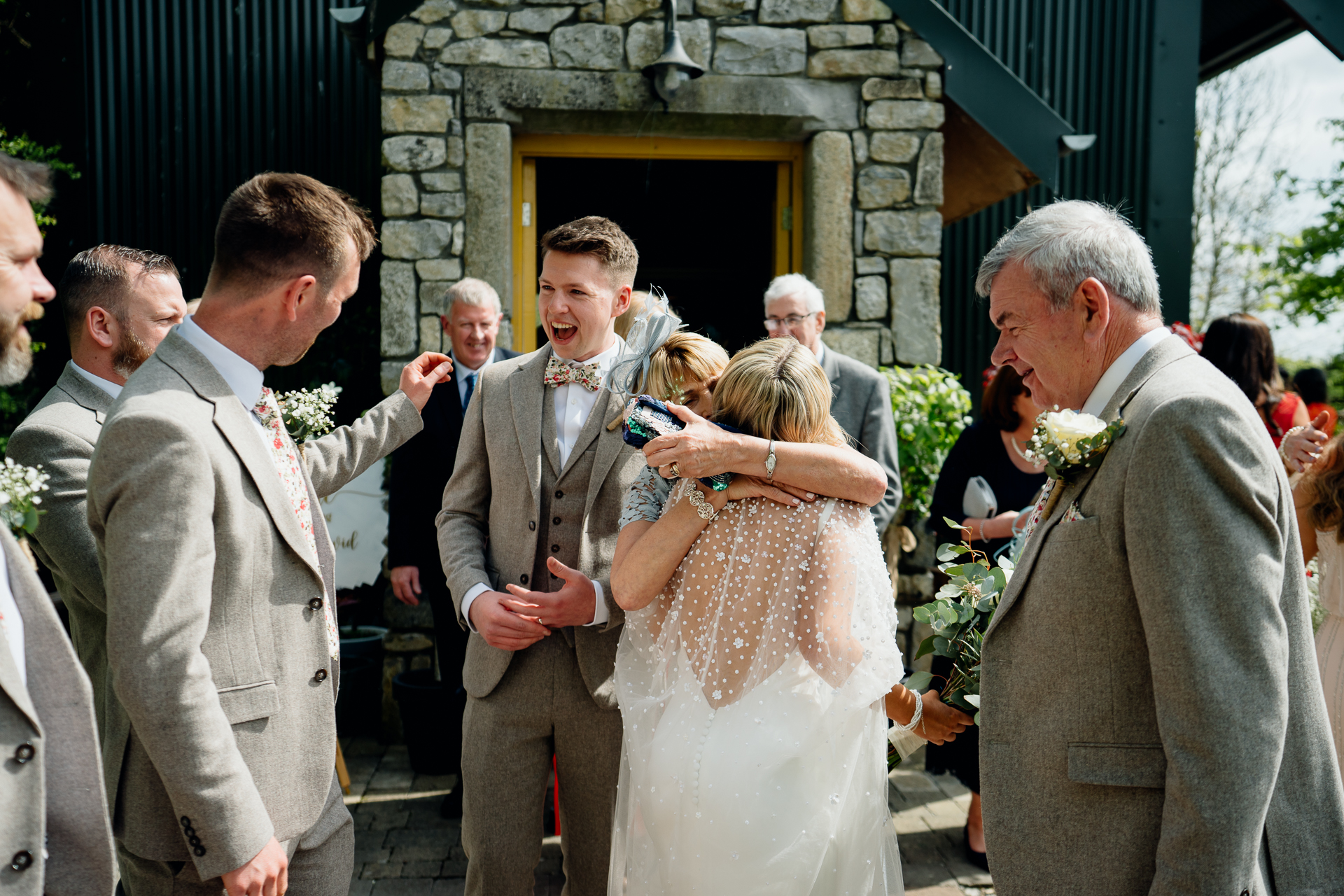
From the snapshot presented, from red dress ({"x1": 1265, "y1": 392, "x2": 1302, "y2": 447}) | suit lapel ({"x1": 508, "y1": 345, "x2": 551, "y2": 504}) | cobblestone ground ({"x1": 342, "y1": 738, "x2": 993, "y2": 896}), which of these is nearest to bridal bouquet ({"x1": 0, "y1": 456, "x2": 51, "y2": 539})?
suit lapel ({"x1": 508, "y1": 345, "x2": 551, "y2": 504})

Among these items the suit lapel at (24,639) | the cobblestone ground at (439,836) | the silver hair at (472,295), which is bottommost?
the cobblestone ground at (439,836)

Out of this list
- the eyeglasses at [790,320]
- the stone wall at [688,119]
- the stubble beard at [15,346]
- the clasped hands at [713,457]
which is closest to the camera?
the stubble beard at [15,346]

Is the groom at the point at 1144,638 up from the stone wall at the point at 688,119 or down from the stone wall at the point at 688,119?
down

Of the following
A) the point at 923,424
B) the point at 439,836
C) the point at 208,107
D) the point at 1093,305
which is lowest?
the point at 439,836

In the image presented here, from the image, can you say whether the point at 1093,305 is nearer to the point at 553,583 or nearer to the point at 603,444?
the point at 603,444

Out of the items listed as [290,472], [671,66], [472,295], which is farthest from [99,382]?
[671,66]

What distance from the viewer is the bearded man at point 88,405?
2188 millimetres

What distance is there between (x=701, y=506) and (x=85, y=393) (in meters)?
1.64

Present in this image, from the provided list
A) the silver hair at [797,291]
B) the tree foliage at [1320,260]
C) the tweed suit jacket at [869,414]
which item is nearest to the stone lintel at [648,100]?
the silver hair at [797,291]

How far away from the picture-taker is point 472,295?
4.36 metres

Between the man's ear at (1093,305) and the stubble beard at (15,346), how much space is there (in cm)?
180

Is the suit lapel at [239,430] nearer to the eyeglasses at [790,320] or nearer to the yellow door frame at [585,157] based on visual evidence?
the eyeglasses at [790,320]

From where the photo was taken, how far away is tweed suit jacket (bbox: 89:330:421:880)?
158 centimetres

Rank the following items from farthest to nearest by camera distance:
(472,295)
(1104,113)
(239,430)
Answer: (1104,113)
(472,295)
(239,430)
